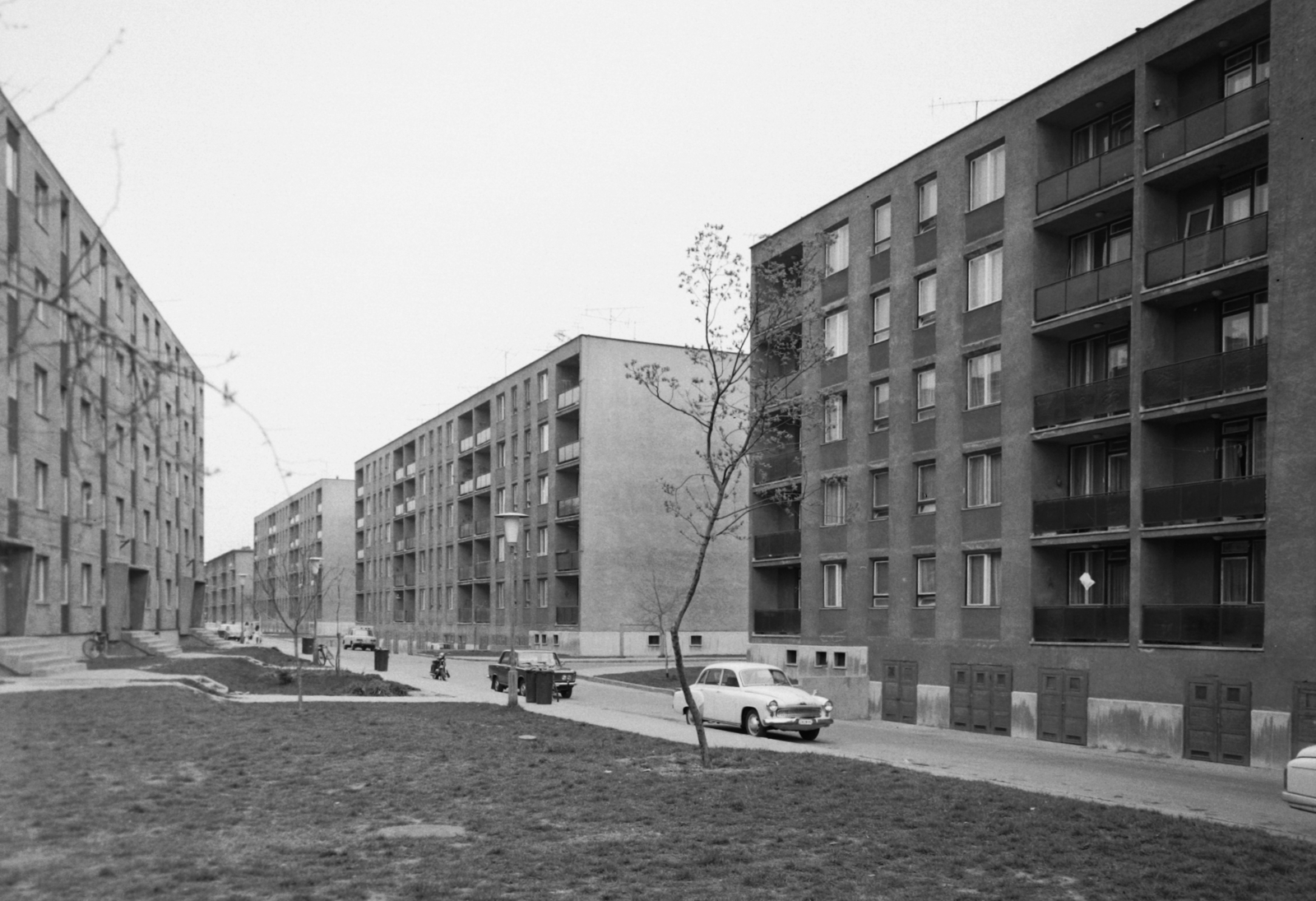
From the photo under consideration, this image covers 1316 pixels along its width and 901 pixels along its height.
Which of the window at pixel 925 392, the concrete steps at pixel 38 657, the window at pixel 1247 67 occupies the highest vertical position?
the window at pixel 1247 67

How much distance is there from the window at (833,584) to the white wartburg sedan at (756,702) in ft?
33.1

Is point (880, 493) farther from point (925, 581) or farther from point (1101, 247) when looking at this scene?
point (1101, 247)

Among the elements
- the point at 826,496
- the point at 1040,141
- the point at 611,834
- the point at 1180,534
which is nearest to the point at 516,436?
the point at 826,496

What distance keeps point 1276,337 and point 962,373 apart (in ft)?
32.0

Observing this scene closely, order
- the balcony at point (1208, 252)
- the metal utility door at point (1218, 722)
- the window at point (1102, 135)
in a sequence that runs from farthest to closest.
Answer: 1. the window at point (1102, 135)
2. the balcony at point (1208, 252)
3. the metal utility door at point (1218, 722)

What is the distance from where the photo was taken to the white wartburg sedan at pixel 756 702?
25406 millimetres

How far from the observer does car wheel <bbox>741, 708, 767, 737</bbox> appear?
25.8m

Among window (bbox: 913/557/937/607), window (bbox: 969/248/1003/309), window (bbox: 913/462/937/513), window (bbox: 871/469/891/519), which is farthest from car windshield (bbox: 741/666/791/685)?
window (bbox: 969/248/1003/309)

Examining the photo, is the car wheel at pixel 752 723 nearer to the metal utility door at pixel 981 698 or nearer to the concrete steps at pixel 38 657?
the metal utility door at pixel 981 698

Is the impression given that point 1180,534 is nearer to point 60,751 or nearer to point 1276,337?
point 1276,337

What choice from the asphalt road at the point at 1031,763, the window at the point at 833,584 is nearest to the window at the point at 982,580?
the asphalt road at the point at 1031,763

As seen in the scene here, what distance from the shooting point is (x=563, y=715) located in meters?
28.1

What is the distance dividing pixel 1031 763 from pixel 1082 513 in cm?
Answer: 793

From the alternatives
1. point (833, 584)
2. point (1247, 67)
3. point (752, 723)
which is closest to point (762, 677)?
point (752, 723)
